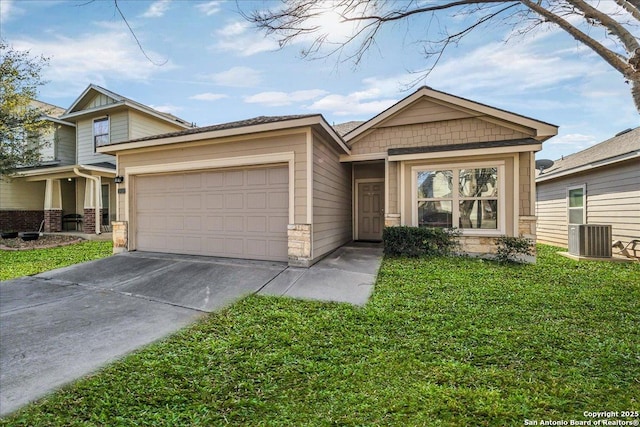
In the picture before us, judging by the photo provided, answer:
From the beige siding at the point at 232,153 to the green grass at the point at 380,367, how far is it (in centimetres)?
252

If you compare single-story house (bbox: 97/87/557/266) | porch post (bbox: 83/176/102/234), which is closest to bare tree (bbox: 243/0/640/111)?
single-story house (bbox: 97/87/557/266)

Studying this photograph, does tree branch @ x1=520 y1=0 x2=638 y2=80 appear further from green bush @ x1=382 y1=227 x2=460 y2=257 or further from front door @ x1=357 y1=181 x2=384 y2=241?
front door @ x1=357 y1=181 x2=384 y2=241

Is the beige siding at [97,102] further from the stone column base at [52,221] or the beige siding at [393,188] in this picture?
the beige siding at [393,188]

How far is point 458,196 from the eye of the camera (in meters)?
7.78

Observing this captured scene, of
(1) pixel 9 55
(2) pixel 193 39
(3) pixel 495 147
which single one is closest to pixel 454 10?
(3) pixel 495 147

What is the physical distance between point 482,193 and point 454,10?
169 inches

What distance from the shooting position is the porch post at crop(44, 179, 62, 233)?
43.2 ft

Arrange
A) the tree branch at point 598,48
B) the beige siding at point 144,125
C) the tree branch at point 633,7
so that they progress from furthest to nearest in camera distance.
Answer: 1. the beige siding at point 144,125
2. the tree branch at point 633,7
3. the tree branch at point 598,48

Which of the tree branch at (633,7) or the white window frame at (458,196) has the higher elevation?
the tree branch at (633,7)

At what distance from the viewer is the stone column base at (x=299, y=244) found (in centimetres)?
614

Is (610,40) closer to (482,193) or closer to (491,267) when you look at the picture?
(482,193)

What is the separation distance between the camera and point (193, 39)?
191 inches

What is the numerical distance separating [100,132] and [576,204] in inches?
792

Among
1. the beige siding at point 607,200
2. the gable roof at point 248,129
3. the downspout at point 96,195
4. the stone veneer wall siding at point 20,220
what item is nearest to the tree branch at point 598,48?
the gable roof at point 248,129
